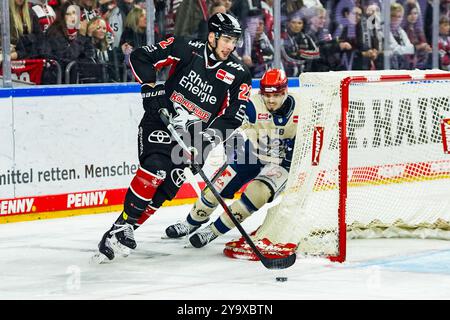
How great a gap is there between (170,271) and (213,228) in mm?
805

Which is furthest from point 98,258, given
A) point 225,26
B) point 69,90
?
point 69,90

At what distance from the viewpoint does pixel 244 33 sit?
9.32 m

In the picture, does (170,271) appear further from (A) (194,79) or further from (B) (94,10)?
(B) (94,10)

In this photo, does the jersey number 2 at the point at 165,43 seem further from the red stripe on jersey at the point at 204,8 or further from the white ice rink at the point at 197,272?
the red stripe on jersey at the point at 204,8

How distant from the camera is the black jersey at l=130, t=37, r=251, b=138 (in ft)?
21.5

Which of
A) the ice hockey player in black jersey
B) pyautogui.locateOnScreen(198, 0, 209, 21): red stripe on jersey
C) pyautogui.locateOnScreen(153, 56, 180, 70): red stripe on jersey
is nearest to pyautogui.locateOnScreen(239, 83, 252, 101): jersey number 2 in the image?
the ice hockey player in black jersey

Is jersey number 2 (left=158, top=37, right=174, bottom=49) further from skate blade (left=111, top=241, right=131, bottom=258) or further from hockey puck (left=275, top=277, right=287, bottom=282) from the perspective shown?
hockey puck (left=275, top=277, right=287, bottom=282)

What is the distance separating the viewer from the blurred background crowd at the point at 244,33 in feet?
26.3

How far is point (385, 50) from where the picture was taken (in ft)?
34.3

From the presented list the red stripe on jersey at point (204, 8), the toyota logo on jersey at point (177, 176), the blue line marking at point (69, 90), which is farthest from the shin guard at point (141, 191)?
the red stripe on jersey at point (204, 8)

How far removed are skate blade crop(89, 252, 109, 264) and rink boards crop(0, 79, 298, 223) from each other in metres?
1.64

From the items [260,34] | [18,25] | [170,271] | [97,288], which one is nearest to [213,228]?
[170,271]

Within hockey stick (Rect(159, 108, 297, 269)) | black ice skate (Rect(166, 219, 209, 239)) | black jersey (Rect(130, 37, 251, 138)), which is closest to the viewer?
hockey stick (Rect(159, 108, 297, 269))

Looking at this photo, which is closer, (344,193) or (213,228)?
(344,193)
